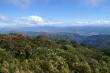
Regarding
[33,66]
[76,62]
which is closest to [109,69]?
[76,62]

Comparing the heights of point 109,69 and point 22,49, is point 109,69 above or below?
below

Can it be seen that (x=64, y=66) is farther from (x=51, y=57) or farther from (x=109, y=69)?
(x=109, y=69)

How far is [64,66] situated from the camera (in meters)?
15.1

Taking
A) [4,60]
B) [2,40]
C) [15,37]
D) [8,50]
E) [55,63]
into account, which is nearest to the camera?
[4,60]

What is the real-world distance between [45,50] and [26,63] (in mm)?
2639

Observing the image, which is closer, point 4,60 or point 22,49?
point 4,60

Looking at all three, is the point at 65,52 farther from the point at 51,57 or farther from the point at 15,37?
the point at 15,37

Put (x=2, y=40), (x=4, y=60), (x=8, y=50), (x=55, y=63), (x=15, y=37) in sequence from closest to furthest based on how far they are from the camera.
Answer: (x=4, y=60), (x=55, y=63), (x=8, y=50), (x=2, y=40), (x=15, y=37)

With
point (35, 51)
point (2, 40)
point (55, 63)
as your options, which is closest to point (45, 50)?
point (35, 51)

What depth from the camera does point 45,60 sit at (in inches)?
596

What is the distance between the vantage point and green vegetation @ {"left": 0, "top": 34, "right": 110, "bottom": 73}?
13.7 meters

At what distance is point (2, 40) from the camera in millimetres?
18062

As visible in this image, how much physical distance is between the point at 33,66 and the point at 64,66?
1890mm

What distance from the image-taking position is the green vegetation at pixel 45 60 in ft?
45.0
